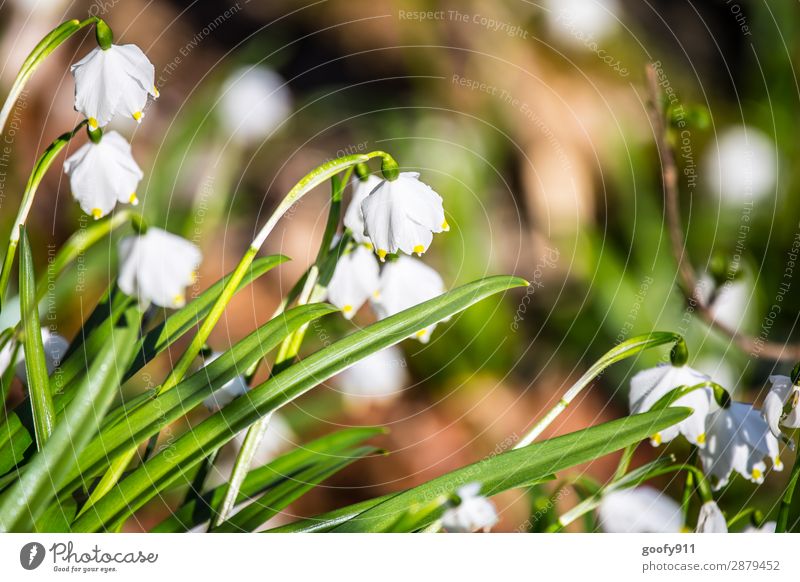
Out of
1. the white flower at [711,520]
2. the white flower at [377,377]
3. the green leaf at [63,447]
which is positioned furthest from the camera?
the white flower at [377,377]

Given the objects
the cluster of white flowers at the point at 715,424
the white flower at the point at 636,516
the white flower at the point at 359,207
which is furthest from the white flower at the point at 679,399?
the white flower at the point at 359,207

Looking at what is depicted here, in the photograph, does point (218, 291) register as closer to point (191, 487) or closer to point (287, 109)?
point (191, 487)

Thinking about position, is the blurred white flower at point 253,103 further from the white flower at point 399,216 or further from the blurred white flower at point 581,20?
the white flower at point 399,216

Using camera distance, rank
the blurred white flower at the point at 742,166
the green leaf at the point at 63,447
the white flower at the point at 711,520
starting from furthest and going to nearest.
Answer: the blurred white flower at the point at 742,166, the white flower at the point at 711,520, the green leaf at the point at 63,447

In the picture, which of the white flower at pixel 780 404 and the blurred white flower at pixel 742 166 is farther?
the blurred white flower at pixel 742 166

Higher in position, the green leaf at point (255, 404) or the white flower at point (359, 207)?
the white flower at point (359, 207)

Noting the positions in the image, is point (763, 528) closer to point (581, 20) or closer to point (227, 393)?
point (227, 393)
